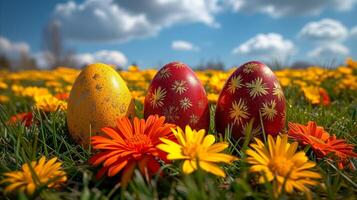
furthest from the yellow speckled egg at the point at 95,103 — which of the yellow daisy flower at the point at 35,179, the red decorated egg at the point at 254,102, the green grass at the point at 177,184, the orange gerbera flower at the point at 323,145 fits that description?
the orange gerbera flower at the point at 323,145

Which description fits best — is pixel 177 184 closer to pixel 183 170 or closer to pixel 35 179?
pixel 183 170

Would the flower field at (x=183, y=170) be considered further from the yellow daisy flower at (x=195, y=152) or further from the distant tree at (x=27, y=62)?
the distant tree at (x=27, y=62)

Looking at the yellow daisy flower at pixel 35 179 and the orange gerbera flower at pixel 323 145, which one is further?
the orange gerbera flower at pixel 323 145

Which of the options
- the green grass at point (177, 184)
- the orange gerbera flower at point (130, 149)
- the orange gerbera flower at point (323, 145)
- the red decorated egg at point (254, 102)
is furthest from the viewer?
the red decorated egg at point (254, 102)

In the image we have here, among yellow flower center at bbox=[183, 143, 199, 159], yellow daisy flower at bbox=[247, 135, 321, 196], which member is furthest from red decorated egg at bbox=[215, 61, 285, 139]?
yellow flower center at bbox=[183, 143, 199, 159]

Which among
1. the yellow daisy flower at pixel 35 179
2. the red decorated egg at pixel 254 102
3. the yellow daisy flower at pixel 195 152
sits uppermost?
the red decorated egg at pixel 254 102

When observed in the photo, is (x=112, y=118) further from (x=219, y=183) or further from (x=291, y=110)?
(x=291, y=110)

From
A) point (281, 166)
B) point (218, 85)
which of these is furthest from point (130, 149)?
point (218, 85)
